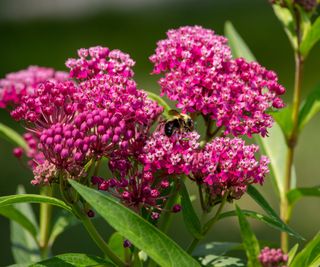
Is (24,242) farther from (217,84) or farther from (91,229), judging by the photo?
(217,84)

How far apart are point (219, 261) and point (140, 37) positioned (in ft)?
22.8

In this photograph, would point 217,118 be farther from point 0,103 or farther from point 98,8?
point 98,8

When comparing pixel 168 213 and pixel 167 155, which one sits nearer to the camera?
pixel 167 155

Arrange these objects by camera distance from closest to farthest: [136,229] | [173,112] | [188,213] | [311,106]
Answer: [136,229] < [188,213] < [173,112] < [311,106]

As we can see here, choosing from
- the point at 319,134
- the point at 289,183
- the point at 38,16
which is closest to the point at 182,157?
the point at 289,183

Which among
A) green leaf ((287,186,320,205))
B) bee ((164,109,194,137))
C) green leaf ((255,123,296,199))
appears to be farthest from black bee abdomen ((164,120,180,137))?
green leaf ((255,123,296,199))

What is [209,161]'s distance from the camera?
1270 mm

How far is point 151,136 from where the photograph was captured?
131cm

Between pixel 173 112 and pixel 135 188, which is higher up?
pixel 173 112

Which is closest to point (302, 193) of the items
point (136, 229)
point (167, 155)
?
point (167, 155)

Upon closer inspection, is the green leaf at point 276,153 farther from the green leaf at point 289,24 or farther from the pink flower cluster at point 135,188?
the pink flower cluster at point 135,188

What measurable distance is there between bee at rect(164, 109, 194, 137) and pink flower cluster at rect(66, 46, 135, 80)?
12 centimetres

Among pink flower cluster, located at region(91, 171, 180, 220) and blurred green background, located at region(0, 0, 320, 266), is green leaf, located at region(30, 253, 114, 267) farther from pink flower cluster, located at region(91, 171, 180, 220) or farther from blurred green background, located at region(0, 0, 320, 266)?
blurred green background, located at region(0, 0, 320, 266)

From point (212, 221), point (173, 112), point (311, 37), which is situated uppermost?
point (311, 37)
